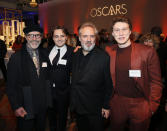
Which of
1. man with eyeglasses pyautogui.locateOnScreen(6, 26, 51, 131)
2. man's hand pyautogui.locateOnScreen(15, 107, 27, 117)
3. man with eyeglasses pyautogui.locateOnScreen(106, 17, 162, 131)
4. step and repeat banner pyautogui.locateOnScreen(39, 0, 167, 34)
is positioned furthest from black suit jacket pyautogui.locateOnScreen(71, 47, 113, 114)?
step and repeat banner pyautogui.locateOnScreen(39, 0, 167, 34)

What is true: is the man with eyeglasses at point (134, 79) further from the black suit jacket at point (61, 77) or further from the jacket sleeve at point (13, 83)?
the jacket sleeve at point (13, 83)

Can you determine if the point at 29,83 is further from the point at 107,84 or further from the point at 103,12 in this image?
the point at 103,12

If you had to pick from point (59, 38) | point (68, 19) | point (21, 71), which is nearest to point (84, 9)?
point (68, 19)

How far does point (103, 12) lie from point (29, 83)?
→ 25.5 ft

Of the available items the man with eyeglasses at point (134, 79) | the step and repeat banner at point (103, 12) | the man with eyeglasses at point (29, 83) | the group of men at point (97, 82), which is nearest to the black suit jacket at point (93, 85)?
the group of men at point (97, 82)

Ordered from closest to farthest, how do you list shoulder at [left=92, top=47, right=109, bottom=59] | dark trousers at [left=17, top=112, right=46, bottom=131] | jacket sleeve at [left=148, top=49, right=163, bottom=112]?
jacket sleeve at [left=148, top=49, right=163, bottom=112], shoulder at [left=92, top=47, right=109, bottom=59], dark trousers at [left=17, top=112, right=46, bottom=131]

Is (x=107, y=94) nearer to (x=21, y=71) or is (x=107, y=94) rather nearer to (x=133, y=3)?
(x=21, y=71)

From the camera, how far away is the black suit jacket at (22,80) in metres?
1.70

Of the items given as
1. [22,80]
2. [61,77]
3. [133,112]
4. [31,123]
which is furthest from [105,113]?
[22,80]

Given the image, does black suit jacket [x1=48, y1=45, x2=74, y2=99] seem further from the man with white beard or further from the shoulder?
the shoulder

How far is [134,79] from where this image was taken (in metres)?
1.61

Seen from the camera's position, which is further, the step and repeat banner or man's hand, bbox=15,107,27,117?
the step and repeat banner

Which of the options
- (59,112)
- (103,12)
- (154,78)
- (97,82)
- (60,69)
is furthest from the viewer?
(103,12)

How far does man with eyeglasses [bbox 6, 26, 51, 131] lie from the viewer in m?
1.70
